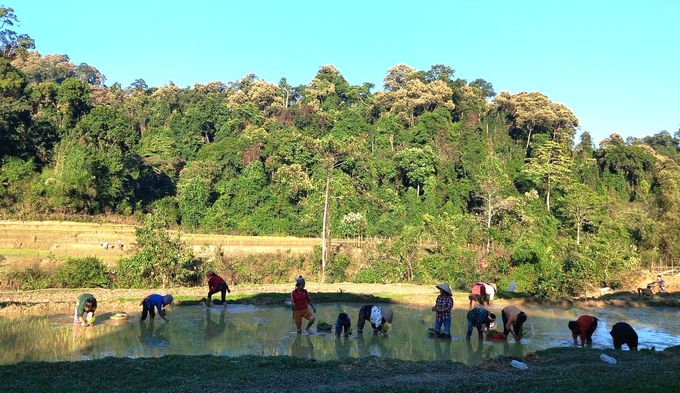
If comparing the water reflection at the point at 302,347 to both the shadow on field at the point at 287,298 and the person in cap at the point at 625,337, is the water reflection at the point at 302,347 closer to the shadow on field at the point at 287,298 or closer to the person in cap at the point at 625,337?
the shadow on field at the point at 287,298

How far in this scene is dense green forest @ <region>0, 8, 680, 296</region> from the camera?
30.7 m

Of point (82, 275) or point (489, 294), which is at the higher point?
point (489, 294)

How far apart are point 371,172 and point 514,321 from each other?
3890 cm

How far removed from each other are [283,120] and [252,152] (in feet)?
31.6

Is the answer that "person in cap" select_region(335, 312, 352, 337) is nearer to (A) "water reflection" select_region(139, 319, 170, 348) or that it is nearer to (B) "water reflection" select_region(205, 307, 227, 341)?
(B) "water reflection" select_region(205, 307, 227, 341)

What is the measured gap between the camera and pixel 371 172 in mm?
50875

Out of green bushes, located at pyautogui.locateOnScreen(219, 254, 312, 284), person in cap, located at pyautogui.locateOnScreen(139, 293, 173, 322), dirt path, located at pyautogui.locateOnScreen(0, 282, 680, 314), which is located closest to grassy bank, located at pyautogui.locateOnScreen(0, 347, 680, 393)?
person in cap, located at pyautogui.locateOnScreen(139, 293, 173, 322)

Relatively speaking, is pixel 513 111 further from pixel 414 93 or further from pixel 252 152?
pixel 252 152

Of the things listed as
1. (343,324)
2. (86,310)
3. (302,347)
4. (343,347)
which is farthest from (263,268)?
(343,347)

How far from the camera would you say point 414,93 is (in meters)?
60.6

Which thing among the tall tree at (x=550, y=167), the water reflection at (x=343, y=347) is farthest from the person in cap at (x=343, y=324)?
the tall tree at (x=550, y=167)

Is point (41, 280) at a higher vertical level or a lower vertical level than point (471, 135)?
lower

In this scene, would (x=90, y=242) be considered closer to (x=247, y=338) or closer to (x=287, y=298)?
(x=287, y=298)

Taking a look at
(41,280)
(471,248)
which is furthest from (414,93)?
(41,280)
